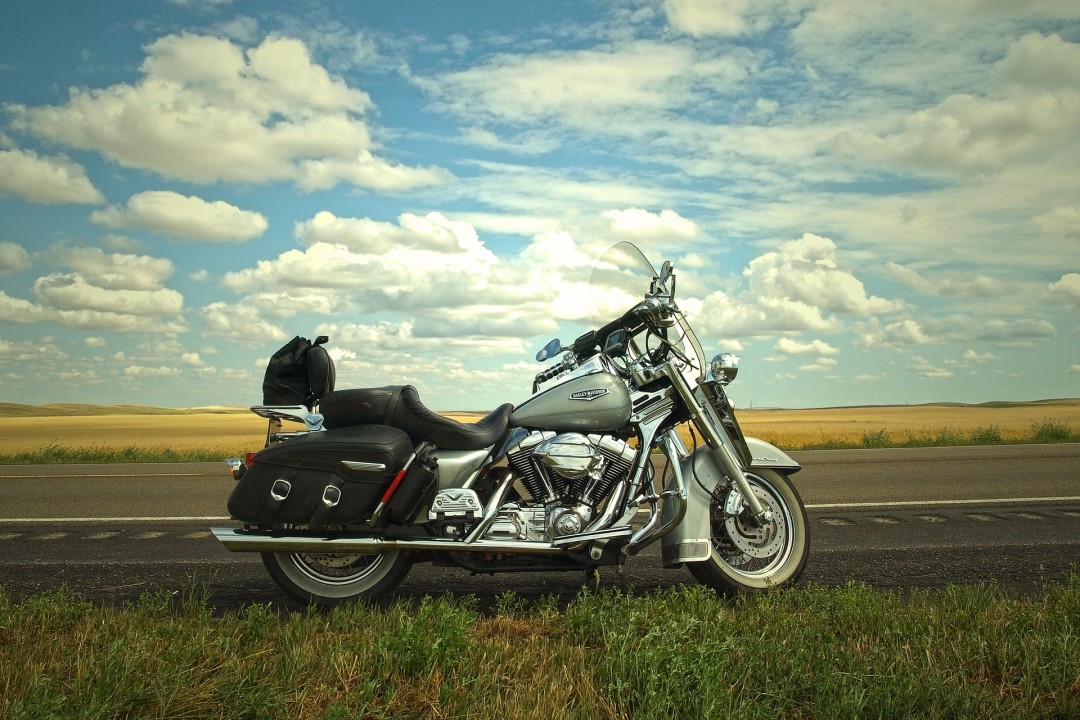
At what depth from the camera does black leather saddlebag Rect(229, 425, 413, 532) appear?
466 cm

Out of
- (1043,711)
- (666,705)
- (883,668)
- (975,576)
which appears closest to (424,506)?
(666,705)

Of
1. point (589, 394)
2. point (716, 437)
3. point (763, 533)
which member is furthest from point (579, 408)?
point (763, 533)

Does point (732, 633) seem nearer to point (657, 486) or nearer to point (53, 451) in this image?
point (657, 486)

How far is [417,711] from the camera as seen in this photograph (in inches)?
124

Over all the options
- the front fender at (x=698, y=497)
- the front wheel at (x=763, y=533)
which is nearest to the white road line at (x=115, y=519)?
the front fender at (x=698, y=497)

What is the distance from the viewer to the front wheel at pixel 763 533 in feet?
16.8

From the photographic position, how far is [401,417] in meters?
4.87

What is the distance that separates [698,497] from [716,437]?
37 centimetres

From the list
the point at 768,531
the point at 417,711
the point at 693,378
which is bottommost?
the point at 417,711

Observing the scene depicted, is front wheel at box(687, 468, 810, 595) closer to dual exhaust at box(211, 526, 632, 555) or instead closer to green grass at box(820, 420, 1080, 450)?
dual exhaust at box(211, 526, 632, 555)

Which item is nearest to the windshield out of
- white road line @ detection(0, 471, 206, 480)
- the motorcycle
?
the motorcycle

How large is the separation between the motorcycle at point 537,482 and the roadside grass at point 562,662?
1.76 feet

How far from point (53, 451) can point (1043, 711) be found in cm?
1849

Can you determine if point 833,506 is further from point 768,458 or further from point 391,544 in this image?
point 391,544
